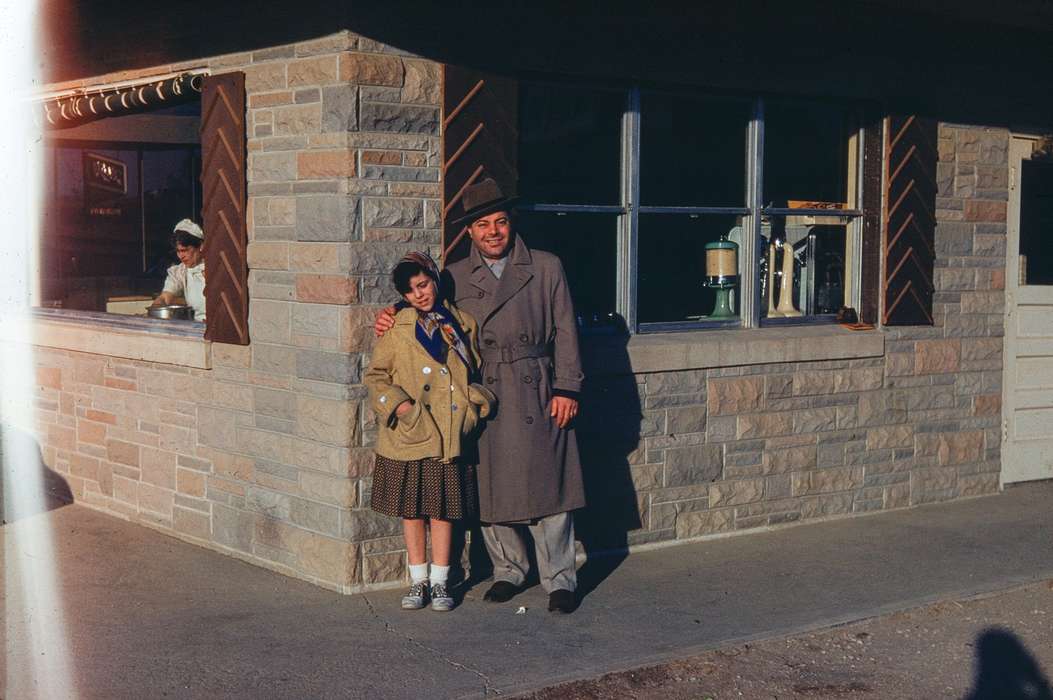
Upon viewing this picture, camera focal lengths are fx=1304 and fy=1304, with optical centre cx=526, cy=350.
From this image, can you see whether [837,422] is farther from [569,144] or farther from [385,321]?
[385,321]

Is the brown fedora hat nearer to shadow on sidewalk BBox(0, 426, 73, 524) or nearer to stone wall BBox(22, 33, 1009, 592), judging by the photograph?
stone wall BBox(22, 33, 1009, 592)

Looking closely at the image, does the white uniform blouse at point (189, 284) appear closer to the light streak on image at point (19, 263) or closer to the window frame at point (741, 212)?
the light streak on image at point (19, 263)

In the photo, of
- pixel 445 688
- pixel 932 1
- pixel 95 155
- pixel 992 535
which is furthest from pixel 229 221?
pixel 992 535

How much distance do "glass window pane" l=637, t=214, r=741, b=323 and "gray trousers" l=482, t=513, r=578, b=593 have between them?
174cm

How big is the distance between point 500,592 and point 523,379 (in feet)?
3.57

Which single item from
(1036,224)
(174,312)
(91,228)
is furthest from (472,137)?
(1036,224)

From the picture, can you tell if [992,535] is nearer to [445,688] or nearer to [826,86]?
[826,86]

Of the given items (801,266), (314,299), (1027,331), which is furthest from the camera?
(1027,331)

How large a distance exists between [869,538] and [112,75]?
18.2 ft

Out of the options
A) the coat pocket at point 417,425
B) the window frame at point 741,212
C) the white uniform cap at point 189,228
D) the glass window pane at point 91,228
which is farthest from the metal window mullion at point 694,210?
the glass window pane at point 91,228

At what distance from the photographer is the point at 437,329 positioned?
614 centimetres

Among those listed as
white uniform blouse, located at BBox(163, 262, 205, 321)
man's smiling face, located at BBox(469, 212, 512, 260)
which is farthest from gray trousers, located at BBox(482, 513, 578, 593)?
white uniform blouse, located at BBox(163, 262, 205, 321)

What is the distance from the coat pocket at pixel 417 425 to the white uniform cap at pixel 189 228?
2.70 metres

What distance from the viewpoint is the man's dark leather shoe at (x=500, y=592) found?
6.48m
